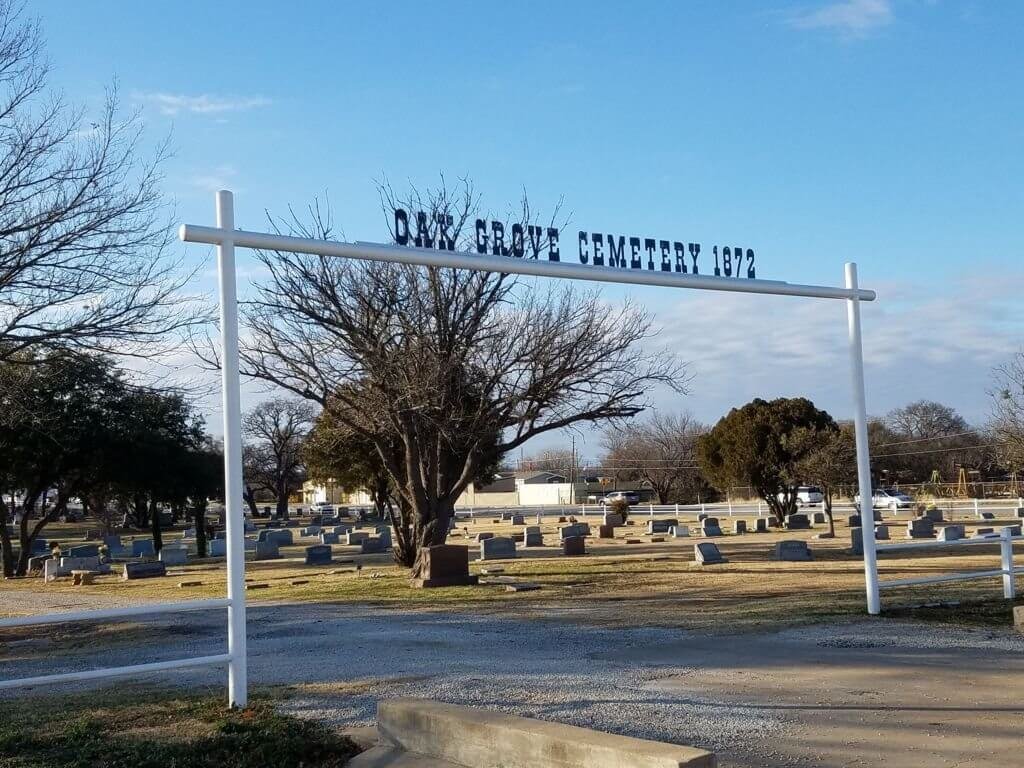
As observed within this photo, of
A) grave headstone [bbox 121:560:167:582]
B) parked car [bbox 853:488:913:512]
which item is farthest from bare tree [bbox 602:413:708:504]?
grave headstone [bbox 121:560:167:582]

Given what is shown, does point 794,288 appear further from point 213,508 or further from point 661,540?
point 213,508

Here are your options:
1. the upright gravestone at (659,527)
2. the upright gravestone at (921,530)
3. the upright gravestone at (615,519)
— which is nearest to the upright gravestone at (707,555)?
the upright gravestone at (921,530)

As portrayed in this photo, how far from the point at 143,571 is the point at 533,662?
71.8ft

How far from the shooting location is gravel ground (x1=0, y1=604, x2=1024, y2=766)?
728cm

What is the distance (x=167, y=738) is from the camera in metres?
6.95

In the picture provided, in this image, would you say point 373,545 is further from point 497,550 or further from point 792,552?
point 792,552

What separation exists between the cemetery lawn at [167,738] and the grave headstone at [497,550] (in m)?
22.0

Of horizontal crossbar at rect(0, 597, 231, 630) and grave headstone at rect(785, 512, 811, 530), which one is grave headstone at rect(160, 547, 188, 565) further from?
horizontal crossbar at rect(0, 597, 231, 630)

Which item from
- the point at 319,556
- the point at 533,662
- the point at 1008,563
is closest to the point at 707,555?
the point at 1008,563

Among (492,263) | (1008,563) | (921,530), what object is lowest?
(921,530)

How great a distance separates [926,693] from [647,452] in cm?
9235

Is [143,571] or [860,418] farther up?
[860,418]

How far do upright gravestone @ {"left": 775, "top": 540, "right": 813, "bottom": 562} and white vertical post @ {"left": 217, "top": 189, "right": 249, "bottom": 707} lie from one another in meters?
18.8

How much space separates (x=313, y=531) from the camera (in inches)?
2093
